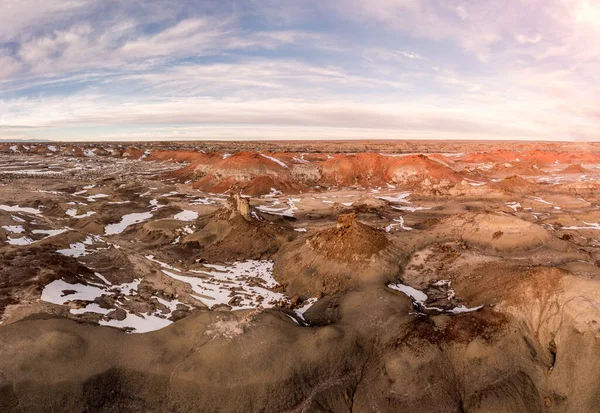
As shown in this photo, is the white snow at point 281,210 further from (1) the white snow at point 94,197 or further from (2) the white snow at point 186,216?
(1) the white snow at point 94,197

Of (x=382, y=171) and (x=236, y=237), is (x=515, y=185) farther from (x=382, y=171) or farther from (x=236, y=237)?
(x=236, y=237)

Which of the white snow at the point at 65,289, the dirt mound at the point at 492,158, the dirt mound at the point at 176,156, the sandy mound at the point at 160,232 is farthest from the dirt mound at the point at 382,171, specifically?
the white snow at the point at 65,289

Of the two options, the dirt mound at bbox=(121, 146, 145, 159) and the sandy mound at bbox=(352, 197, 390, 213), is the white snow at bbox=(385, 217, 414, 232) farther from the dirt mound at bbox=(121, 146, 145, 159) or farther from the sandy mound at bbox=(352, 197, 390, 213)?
the dirt mound at bbox=(121, 146, 145, 159)

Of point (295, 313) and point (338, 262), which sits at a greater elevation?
point (338, 262)

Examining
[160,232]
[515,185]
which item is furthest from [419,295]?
[515,185]

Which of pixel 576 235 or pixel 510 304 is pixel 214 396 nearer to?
pixel 510 304

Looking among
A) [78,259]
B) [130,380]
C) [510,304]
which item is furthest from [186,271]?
[510,304]
